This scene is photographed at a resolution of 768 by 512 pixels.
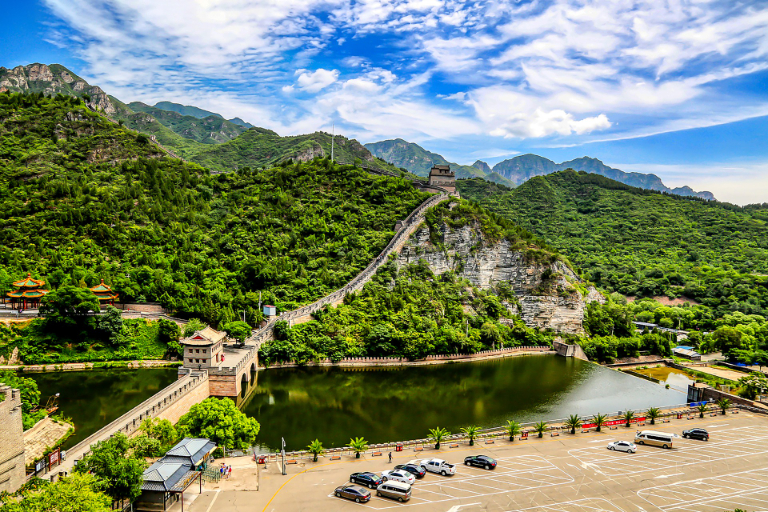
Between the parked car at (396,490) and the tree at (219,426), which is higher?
the tree at (219,426)

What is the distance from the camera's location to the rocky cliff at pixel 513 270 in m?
75.4

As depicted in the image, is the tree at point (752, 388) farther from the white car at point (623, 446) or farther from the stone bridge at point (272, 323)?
the stone bridge at point (272, 323)

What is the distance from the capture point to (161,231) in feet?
239

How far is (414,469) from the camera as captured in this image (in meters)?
26.2

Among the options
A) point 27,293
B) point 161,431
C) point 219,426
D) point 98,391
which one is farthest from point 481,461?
point 27,293

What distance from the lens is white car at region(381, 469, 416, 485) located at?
24484 millimetres

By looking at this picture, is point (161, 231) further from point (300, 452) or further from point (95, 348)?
point (300, 452)

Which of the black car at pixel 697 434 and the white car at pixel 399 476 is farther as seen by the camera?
the black car at pixel 697 434

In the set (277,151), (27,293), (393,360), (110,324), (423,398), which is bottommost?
(423,398)

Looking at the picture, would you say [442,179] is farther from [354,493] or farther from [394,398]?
[354,493]

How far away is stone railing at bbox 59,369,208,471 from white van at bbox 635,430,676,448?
114 ft

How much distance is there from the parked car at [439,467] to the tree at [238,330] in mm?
30736

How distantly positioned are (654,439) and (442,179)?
7797 cm

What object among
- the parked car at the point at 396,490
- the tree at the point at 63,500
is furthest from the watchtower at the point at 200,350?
the parked car at the point at 396,490
